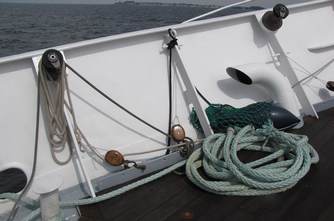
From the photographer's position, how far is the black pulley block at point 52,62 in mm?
2209

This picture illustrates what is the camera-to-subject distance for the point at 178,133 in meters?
2.78

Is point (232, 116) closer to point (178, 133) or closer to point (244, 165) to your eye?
point (178, 133)

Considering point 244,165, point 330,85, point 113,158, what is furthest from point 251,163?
point 330,85

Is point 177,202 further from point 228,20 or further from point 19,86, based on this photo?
point 228,20

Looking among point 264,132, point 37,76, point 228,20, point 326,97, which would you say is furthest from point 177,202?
point 326,97

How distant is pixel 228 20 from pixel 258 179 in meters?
1.68

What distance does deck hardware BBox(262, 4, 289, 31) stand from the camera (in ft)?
10.7

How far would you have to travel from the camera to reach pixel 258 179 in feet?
7.36

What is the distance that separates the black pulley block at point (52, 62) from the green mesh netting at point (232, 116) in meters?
1.25

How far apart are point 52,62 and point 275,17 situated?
220 cm

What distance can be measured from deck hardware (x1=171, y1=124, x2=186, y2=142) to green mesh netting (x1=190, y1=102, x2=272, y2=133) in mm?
241

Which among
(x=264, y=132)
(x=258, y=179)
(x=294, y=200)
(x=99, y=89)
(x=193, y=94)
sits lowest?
(x=294, y=200)

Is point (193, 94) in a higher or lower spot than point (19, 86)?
lower

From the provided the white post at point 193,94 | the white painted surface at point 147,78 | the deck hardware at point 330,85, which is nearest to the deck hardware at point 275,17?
the white painted surface at point 147,78
